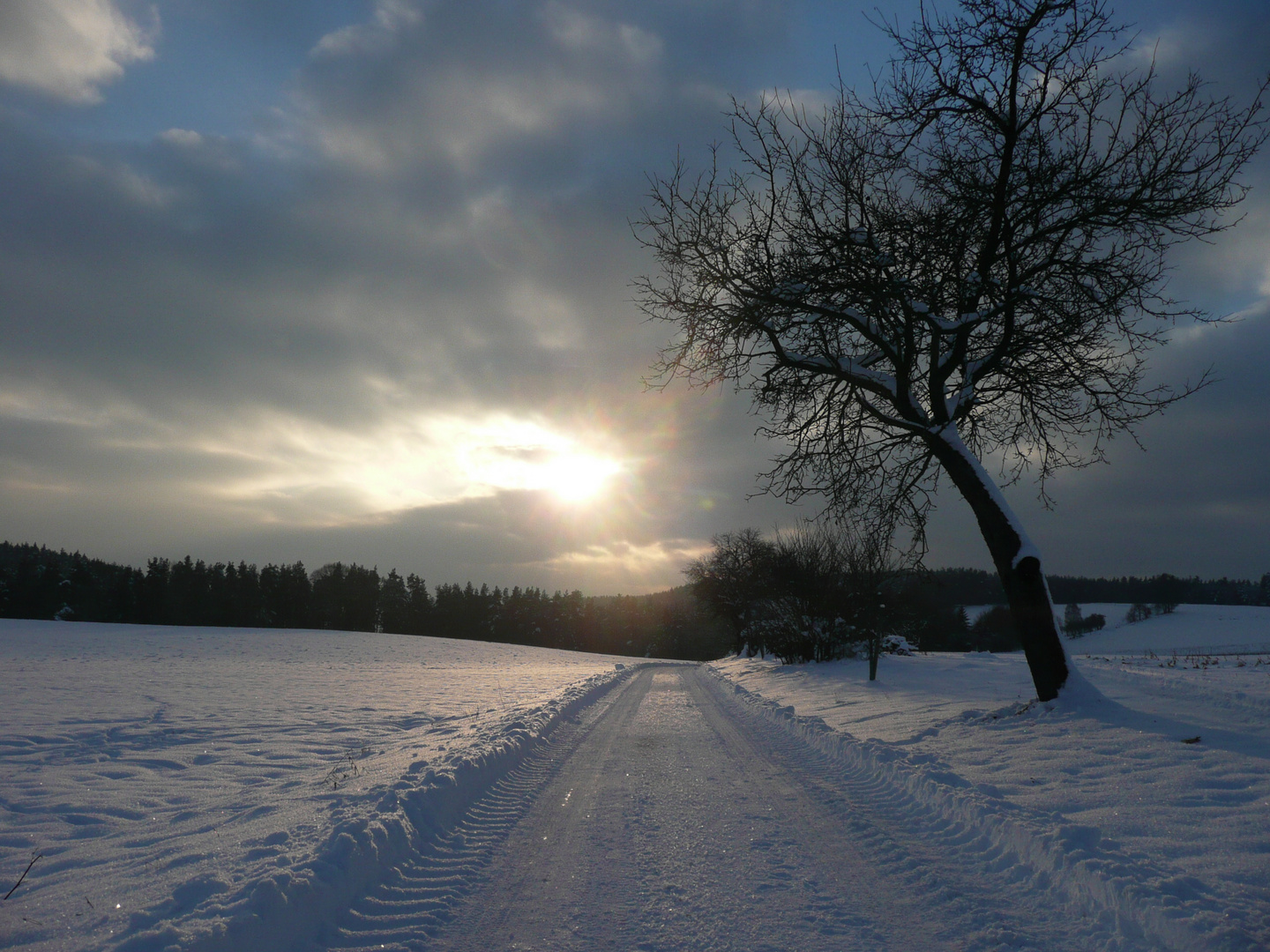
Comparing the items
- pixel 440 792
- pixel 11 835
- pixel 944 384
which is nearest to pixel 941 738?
pixel 944 384

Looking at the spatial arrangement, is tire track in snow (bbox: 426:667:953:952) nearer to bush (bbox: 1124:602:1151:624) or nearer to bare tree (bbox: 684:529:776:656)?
bare tree (bbox: 684:529:776:656)

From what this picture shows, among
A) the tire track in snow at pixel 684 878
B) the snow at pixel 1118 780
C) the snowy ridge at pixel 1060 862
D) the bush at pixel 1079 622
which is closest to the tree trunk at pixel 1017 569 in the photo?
the snow at pixel 1118 780

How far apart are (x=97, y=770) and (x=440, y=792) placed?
522 centimetres

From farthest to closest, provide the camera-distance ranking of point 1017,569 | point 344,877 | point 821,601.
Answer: point 821,601
point 1017,569
point 344,877

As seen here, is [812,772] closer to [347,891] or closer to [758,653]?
[347,891]

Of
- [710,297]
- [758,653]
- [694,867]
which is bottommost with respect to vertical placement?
[758,653]

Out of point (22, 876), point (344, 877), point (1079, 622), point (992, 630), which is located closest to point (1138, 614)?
point (1079, 622)

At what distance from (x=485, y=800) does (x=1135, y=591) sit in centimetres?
13804

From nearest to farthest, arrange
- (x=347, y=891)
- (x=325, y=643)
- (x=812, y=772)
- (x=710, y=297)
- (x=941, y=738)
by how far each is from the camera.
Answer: (x=347, y=891), (x=812, y=772), (x=941, y=738), (x=710, y=297), (x=325, y=643)

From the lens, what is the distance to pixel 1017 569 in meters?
9.65

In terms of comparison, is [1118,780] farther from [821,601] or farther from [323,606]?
[323,606]

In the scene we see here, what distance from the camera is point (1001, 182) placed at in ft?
31.2

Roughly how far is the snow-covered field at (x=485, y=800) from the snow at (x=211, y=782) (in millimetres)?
32

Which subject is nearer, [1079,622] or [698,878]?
[698,878]
